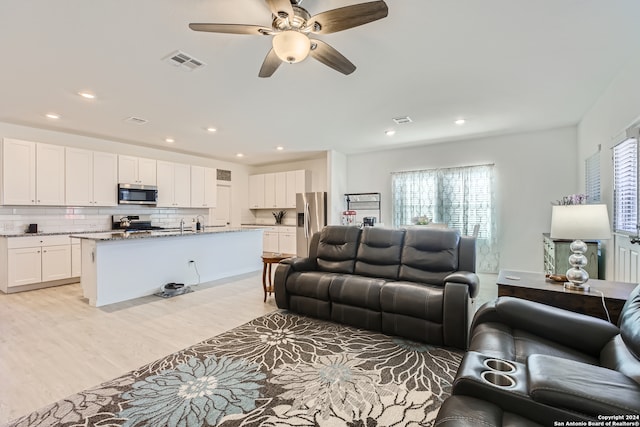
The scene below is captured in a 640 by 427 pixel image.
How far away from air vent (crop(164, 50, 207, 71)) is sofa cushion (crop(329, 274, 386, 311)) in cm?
260

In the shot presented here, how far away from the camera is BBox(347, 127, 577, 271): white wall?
4.94 meters

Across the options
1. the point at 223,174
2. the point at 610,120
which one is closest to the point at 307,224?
the point at 223,174

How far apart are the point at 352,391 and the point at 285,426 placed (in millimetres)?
518

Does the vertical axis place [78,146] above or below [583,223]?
above

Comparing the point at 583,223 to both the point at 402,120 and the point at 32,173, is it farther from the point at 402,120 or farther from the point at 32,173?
the point at 32,173

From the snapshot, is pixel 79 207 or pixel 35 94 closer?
pixel 35 94

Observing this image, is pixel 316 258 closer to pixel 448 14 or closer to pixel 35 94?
pixel 448 14

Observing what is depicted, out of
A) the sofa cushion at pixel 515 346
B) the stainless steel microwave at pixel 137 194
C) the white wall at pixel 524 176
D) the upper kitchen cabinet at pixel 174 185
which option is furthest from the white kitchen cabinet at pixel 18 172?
the white wall at pixel 524 176

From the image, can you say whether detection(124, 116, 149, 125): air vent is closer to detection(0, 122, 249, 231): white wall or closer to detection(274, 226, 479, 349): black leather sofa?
detection(0, 122, 249, 231): white wall

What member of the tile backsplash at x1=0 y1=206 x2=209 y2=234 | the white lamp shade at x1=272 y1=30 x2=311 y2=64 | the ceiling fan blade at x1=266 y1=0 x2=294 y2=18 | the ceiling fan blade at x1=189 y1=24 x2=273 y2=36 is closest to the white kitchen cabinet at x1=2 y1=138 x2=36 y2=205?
the tile backsplash at x1=0 y1=206 x2=209 y2=234

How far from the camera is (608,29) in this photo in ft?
7.45

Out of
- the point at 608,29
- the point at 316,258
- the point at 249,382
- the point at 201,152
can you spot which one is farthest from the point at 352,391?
the point at 201,152

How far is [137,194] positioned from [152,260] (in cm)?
215

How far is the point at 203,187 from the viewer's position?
22.9ft
